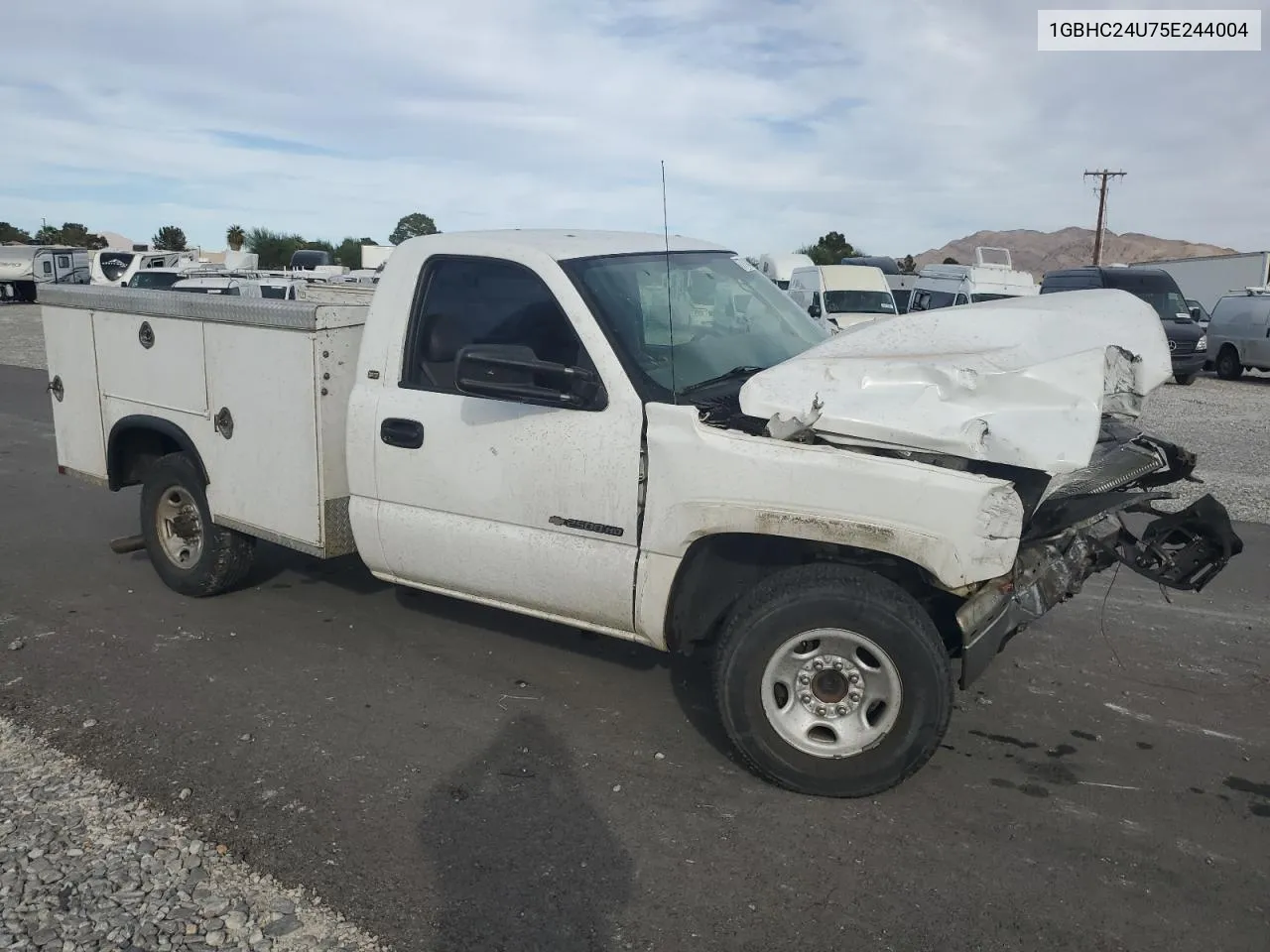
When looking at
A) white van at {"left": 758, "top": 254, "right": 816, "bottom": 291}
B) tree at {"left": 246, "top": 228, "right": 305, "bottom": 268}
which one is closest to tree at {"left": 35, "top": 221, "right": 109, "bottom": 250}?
tree at {"left": 246, "top": 228, "right": 305, "bottom": 268}

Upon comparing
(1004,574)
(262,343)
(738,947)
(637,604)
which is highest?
(262,343)

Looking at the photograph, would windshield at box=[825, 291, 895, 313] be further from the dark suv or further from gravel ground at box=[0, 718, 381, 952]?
gravel ground at box=[0, 718, 381, 952]

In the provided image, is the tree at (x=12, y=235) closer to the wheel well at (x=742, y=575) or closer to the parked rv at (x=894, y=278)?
the parked rv at (x=894, y=278)

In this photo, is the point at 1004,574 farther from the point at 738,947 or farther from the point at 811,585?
the point at 738,947

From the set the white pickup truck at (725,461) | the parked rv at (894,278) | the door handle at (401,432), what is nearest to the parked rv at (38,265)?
the parked rv at (894,278)

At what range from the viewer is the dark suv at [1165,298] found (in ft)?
66.2

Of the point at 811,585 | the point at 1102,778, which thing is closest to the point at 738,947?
the point at 811,585

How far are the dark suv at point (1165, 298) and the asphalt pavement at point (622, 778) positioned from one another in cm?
1600

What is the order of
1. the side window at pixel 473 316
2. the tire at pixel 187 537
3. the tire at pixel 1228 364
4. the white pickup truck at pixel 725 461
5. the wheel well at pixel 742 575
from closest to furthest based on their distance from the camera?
1. the white pickup truck at pixel 725 461
2. the wheel well at pixel 742 575
3. the side window at pixel 473 316
4. the tire at pixel 187 537
5. the tire at pixel 1228 364

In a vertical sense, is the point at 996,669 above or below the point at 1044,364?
below

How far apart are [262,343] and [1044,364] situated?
11.5 ft

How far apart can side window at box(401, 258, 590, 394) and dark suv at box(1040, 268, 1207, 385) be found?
1791 cm

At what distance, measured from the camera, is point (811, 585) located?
12.4 ft

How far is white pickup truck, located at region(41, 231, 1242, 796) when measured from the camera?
360 centimetres
